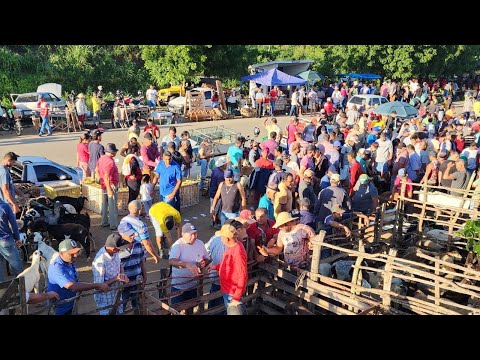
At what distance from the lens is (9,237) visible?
7121 mm

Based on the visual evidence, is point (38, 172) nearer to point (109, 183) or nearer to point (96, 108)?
point (109, 183)

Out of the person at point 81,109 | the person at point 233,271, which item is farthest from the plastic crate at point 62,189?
the person at point 81,109

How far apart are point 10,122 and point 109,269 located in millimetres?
16086

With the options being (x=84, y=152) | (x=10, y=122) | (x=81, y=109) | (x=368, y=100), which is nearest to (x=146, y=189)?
(x=84, y=152)

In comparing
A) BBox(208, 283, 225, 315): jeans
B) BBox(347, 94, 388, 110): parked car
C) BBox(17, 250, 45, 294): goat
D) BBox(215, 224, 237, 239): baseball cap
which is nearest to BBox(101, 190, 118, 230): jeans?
BBox(17, 250, 45, 294): goat

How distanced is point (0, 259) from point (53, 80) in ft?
70.1

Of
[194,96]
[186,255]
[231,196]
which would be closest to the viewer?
[186,255]

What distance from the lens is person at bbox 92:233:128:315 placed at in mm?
5746

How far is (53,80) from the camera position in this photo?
87.7 ft

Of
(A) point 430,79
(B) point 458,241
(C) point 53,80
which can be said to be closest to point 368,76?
(A) point 430,79

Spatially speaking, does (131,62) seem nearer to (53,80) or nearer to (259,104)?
(53,80)

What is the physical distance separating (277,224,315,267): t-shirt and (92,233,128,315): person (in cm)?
225

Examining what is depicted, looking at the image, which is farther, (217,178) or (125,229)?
(217,178)

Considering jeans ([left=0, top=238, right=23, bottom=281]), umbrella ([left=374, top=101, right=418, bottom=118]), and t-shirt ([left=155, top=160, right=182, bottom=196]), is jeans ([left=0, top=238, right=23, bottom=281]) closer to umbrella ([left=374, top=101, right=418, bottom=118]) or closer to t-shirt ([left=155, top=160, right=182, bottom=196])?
t-shirt ([left=155, top=160, right=182, bottom=196])
